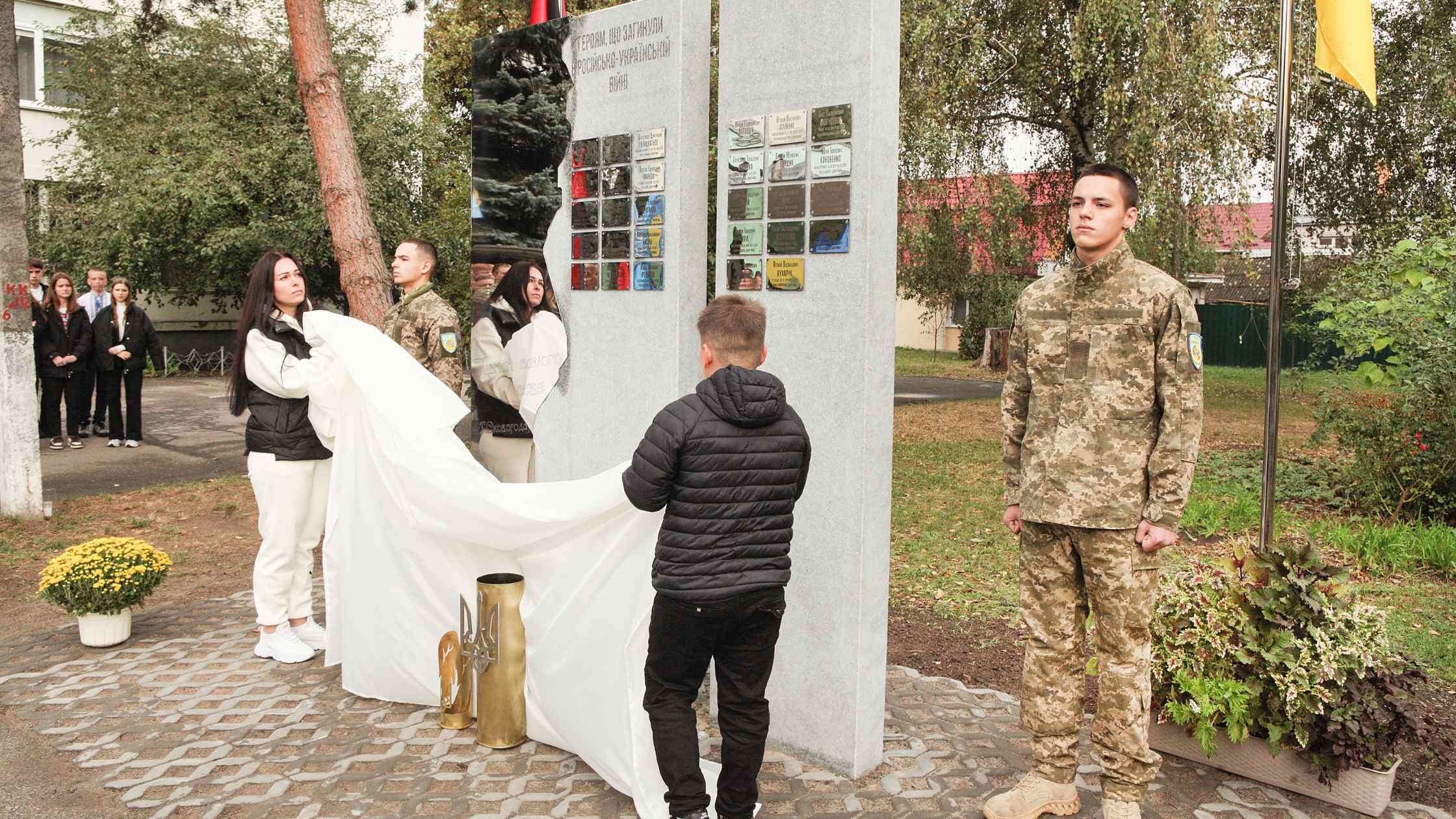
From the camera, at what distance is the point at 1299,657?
416 centimetres

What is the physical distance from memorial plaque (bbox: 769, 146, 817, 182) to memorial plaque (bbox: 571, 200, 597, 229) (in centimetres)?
125

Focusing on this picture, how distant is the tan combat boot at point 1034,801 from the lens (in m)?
3.90

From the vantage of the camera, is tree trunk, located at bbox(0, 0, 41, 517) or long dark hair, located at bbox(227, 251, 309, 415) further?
tree trunk, located at bbox(0, 0, 41, 517)

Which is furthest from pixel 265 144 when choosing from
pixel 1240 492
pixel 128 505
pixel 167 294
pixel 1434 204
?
pixel 1434 204

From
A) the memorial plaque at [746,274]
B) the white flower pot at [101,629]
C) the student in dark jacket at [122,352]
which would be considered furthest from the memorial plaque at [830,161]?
the student in dark jacket at [122,352]

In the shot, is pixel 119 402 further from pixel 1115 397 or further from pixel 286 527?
pixel 1115 397

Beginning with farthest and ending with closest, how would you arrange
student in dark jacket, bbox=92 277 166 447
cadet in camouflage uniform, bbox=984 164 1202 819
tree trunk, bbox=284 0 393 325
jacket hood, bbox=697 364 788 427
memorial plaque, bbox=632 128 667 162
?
student in dark jacket, bbox=92 277 166 447
tree trunk, bbox=284 0 393 325
memorial plaque, bbox=632 128 667 162
cadet in camouflage uniform, bbox=984 164 1202 819
jacket hood, bbox=697 364 788 427

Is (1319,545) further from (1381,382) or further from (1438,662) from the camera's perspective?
(1438,662)

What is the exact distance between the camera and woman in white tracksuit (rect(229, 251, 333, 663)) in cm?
553

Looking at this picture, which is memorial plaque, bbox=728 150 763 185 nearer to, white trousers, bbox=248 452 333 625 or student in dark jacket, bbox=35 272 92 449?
white trousers, bbox=248 452 333 625

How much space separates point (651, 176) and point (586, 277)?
0.68 meters

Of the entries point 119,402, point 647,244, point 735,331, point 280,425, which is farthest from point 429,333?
point 119,402

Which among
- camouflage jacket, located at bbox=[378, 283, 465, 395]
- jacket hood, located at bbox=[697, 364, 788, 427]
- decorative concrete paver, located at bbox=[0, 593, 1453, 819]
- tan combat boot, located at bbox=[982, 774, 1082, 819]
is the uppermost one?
camouflage jacket, located at bbox=[378, 283, 465, 395]

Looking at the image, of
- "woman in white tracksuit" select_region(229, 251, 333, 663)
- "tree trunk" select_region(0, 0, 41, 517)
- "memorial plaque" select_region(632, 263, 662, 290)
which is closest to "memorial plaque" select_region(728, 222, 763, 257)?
"memorial plaque" select_region(632, 263, 662, 290)
